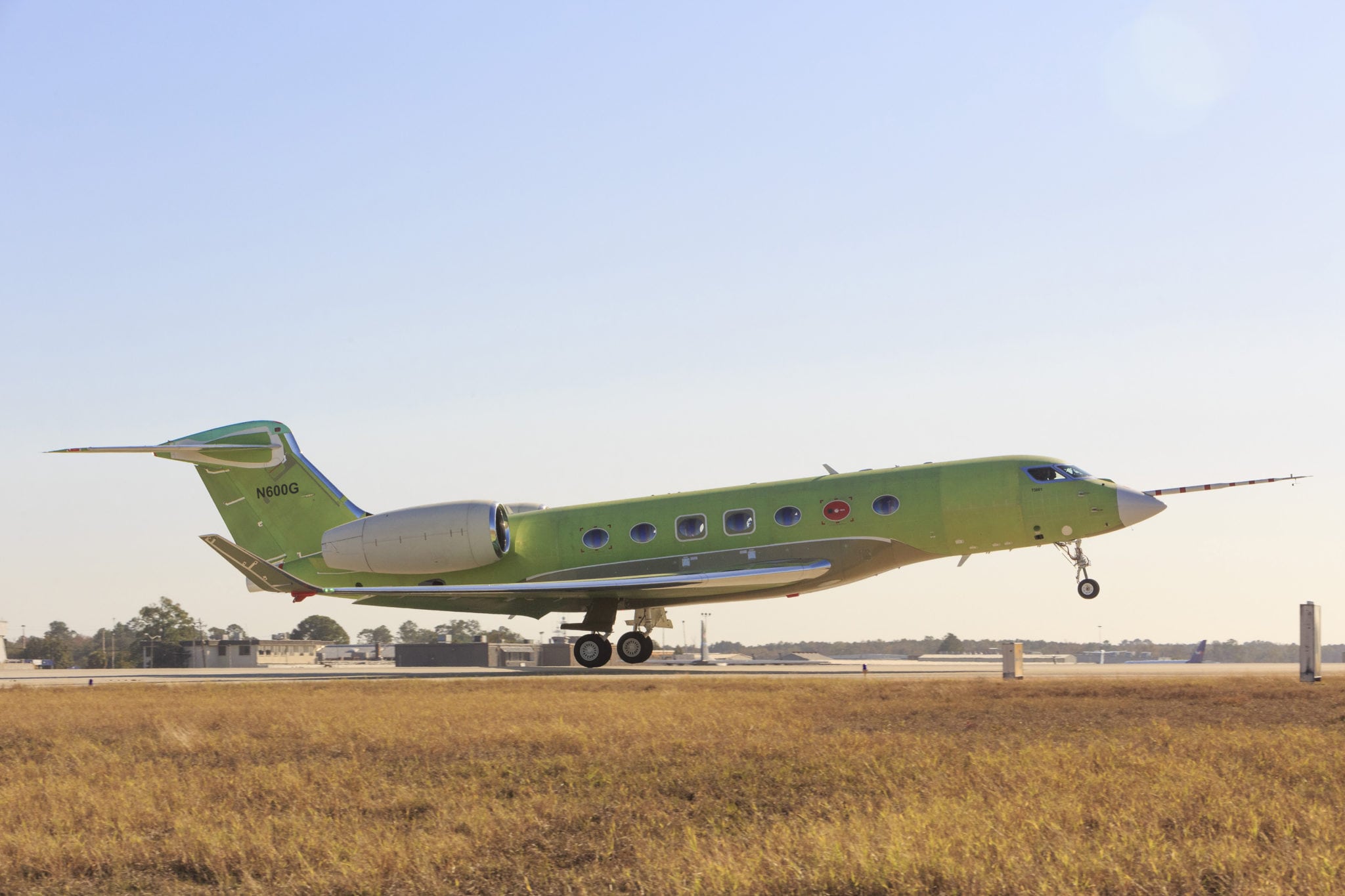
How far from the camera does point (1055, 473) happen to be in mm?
31734

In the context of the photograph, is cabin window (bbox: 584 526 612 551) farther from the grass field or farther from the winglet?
the grass field

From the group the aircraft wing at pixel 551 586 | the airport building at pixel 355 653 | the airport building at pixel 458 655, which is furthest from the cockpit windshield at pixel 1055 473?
the airport building at pixel 355 653

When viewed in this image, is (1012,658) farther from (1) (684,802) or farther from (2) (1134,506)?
(1) (684,802)

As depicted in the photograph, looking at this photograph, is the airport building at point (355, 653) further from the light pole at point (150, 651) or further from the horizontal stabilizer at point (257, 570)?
the horizontal stabilizer at point (257, 570)

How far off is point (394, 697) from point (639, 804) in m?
14.9

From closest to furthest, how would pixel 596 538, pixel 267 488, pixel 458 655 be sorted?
pixel 596 538, pixel 267 488, pixel 458 655

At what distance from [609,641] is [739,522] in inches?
240

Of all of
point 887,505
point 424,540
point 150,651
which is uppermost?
point 887,505

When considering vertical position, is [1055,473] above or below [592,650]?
above

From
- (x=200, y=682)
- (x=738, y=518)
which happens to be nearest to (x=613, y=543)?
(x=738, y=518)

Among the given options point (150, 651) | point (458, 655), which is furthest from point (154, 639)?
→ point (458, 655)

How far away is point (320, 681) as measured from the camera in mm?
33125

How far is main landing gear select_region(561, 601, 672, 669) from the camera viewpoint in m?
35.2

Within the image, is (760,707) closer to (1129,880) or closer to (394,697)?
(394,697)
